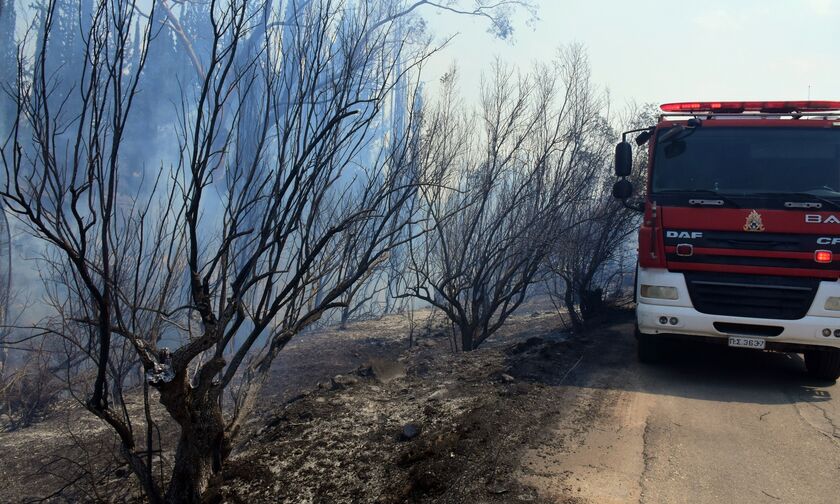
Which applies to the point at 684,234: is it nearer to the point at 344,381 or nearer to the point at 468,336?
the point at 344,381

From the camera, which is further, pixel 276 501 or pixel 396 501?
pixel 276 501

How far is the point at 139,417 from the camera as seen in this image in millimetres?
7707

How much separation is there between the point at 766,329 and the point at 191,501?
571cm

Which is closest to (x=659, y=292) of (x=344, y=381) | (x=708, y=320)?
(x=708, y=320)

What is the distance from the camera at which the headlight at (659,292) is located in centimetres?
636

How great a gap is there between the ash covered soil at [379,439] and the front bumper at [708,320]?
49.5 inches

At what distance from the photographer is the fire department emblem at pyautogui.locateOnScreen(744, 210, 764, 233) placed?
6.11 meters

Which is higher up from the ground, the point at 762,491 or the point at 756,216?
the point at 756,216

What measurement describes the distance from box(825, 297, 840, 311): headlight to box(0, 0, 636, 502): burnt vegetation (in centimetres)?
400

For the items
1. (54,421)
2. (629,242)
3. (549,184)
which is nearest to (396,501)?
(54,421)

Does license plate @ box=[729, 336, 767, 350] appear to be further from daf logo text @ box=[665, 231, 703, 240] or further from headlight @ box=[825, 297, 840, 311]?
daf logo text @ box=[665, 231, 703, 240]

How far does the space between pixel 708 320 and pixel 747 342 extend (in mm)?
446

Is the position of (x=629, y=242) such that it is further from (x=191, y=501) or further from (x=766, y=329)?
(x=191, y=501)

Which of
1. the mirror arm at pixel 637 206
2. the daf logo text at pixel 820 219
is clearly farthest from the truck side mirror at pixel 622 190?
the daf logo text at pixel 820 219
